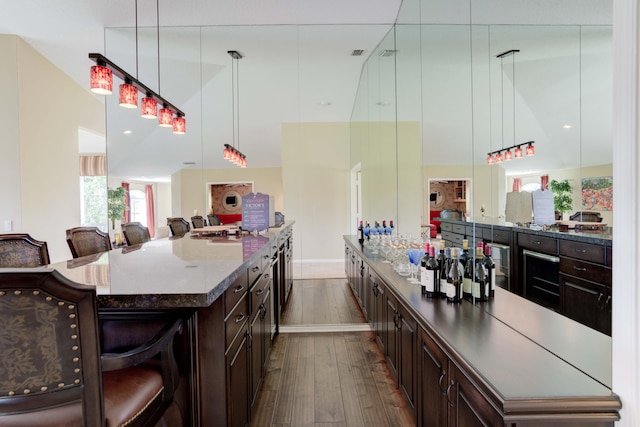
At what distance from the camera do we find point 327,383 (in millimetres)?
2406

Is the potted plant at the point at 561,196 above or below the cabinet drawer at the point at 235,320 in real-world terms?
above

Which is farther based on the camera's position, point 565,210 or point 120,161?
point 120,161

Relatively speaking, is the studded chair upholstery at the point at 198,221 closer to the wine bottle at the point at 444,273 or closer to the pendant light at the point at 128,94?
the pendant light at the point at 128,94

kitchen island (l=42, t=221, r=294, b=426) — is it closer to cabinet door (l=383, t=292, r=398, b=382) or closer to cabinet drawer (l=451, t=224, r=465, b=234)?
cabinet door (l=383, t=292, r=398, b=382)

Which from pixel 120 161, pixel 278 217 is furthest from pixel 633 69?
pixel 120 161

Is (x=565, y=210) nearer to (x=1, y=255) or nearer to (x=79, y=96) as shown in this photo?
(x=1, y=255)

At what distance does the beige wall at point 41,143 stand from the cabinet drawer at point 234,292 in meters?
3.85

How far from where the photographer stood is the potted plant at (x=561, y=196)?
0.99 metres

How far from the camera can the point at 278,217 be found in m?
4.89

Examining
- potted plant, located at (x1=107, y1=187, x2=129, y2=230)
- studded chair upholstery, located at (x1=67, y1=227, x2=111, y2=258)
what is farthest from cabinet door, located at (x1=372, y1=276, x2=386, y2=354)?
potted plant, located at (x1=107, y1=187, x2=129, y2=230)

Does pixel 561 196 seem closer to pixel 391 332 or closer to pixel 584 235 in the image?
pixel 584 235

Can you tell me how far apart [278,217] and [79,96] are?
3603 millimetres

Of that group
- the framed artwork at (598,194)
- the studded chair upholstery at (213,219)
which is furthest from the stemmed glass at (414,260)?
the studded chair upholstery at (213,219)

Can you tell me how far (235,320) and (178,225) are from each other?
286cm
